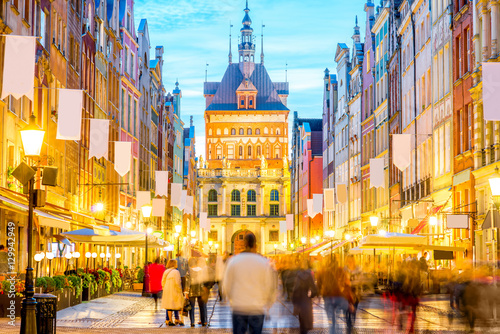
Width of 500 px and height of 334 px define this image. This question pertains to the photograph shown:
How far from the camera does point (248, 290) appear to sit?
1091 cm

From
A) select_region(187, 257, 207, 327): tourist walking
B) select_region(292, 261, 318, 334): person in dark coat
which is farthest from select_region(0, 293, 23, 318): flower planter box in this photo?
select_region(292, 261, 318, 334): person in dark coat

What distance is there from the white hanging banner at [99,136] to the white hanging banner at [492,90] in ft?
45.4

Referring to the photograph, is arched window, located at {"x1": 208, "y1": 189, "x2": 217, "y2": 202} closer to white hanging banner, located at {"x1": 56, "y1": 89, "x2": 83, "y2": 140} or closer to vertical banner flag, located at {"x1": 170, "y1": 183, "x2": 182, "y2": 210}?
vertical banner flag, located at {"x1": 170, "y1": 183, "x2": 182, "y2": 210}

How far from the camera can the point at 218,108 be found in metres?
149

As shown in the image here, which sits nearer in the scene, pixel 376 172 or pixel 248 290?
pixel 248 290

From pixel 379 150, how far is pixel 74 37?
23400 millimetres

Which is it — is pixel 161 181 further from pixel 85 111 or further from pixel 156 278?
pixel 156 278

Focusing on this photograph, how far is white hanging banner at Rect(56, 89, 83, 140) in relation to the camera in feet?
81.1

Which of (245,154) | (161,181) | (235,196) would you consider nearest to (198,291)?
(161,181)

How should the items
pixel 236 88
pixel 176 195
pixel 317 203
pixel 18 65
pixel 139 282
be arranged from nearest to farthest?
pixel 18 65 → pixel 139 282 → pixel 176 195 → pixel 317 203 → pixel 236 88

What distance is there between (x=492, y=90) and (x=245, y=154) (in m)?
126

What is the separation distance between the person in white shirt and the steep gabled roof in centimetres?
13794

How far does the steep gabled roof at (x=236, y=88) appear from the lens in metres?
150

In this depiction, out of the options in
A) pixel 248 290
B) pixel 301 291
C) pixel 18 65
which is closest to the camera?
pixel 248 290
